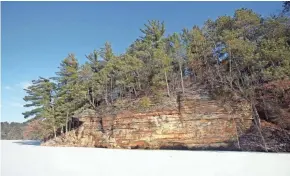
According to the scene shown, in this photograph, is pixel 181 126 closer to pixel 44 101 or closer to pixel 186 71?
pixel 186 71

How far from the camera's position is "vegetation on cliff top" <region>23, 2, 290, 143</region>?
14.6 metres

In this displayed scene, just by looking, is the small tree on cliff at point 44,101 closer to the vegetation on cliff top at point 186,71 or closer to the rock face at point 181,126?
the vegetation on cliff top at point 186,71

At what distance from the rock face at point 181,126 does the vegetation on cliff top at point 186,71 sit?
108cm

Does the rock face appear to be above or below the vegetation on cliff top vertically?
below

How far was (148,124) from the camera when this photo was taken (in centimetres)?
1816

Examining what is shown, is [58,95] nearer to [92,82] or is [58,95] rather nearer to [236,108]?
[92,82]

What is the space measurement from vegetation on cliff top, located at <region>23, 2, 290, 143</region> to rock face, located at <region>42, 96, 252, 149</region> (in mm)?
1079

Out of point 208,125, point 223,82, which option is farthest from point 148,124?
point 223,82

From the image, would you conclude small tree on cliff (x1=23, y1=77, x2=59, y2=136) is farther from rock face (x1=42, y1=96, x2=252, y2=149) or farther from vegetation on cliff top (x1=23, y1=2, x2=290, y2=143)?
rock face (x1=42, y1=96, x2=252, y2=149)

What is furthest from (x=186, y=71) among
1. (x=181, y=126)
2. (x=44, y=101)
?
(x=44, y=101)

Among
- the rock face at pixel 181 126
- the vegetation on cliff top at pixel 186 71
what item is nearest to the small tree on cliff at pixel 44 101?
the vegetation on cliff top at pixel 186 71

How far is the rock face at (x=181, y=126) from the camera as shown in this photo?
15711 millimetres

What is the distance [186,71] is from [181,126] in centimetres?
760

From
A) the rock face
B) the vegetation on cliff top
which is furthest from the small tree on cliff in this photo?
the rock face
